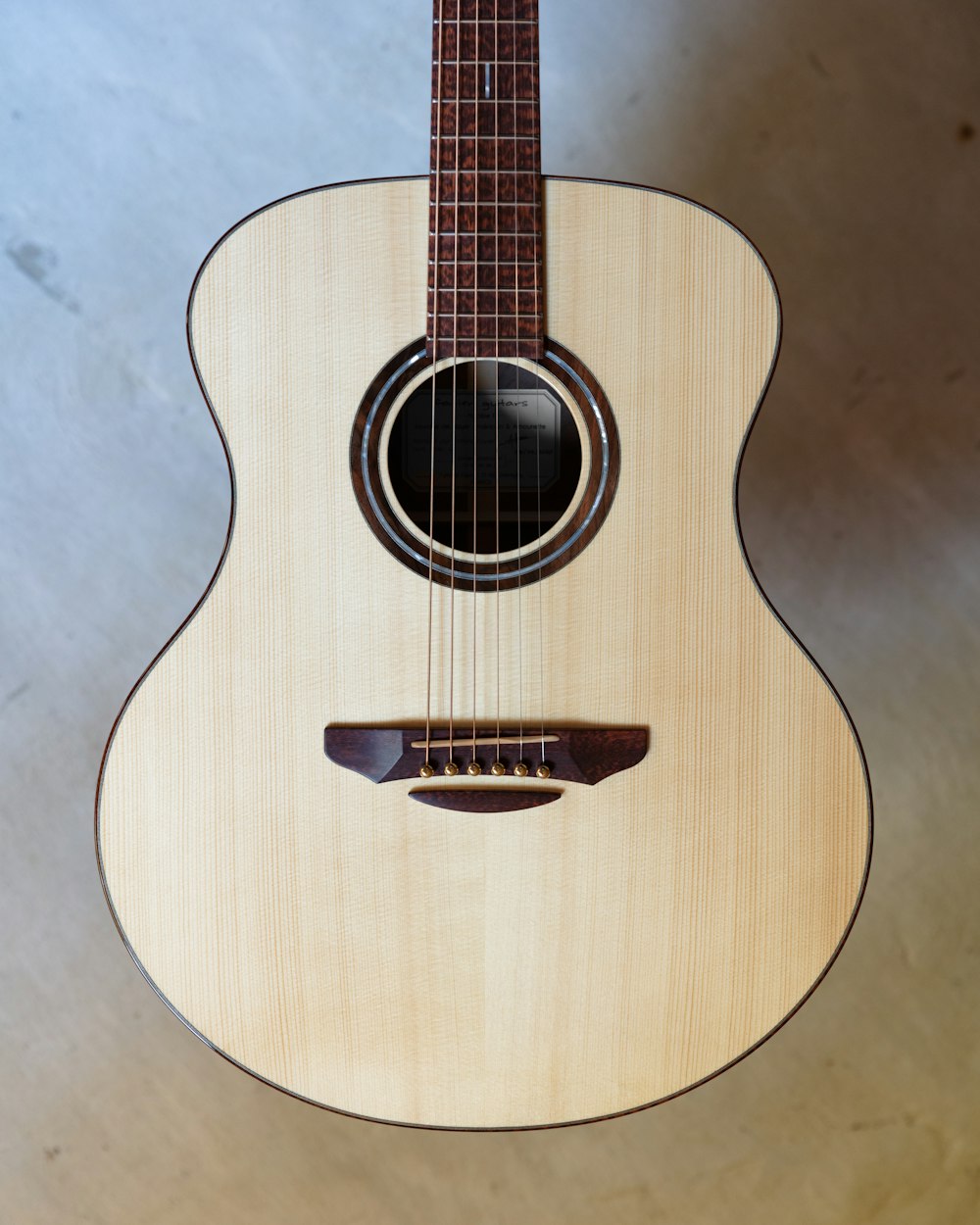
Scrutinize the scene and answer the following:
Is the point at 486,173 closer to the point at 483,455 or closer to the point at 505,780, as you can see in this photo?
the point at 483,455

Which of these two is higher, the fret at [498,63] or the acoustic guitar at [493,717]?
the fret at [498,63]

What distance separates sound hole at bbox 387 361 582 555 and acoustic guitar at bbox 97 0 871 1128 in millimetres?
34

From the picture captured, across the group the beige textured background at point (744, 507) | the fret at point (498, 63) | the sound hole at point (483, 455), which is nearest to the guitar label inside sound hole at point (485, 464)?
the sound hole at point (483, 455)

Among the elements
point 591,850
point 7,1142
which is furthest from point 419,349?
point 7,1142

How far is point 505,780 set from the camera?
0.72 m

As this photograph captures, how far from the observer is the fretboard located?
703 millimetres

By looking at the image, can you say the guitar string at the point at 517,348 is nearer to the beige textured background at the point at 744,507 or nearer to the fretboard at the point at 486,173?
the fretboard at the point at 486,173

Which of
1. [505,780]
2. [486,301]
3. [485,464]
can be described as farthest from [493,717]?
[486,301]

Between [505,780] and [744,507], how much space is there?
0.48 m

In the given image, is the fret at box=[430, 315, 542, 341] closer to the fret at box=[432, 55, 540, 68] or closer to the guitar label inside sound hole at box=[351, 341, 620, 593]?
the guitar label inside sound hole at box=[351, 341, 620, 593]

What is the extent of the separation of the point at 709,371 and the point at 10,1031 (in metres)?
1.01

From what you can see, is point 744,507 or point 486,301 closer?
point 486,301

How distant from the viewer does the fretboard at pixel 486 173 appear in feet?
2.31

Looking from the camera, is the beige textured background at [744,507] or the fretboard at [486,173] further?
the beige textured background at [744,507]
